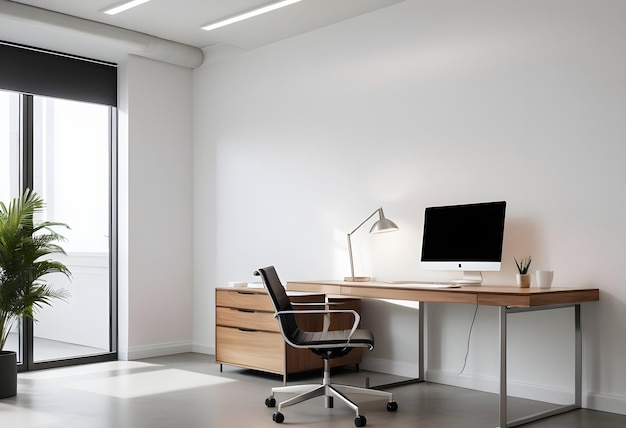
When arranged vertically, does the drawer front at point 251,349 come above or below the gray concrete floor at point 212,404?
above

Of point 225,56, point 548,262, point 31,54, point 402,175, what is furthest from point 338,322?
point 31,54

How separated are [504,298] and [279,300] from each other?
54.5 inches

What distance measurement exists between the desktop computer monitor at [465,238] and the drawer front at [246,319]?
131 cm

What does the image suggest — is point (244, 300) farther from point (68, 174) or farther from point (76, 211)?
point (68, 174)

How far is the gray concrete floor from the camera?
14.4 ft

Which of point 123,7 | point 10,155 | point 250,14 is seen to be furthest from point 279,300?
point 10,155

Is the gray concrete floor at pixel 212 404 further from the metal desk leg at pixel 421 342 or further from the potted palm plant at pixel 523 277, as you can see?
the potted palm plant at pixel 523 277

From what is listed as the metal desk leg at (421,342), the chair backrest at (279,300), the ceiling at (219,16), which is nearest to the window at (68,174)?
the ceiling at (219,16)

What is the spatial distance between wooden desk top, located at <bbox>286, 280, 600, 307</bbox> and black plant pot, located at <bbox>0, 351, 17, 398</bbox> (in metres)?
2.43

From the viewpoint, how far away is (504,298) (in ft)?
13.6

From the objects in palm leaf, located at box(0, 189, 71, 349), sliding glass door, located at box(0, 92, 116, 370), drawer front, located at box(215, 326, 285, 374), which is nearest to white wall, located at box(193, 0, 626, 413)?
drawer front, located at box(215, 326, 285, 374)

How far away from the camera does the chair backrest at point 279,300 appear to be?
449 centimetres

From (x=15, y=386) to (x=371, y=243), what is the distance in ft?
9.66

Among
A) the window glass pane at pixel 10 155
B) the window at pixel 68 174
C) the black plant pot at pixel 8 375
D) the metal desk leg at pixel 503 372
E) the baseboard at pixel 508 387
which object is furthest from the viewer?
the window at pixel 68 174
